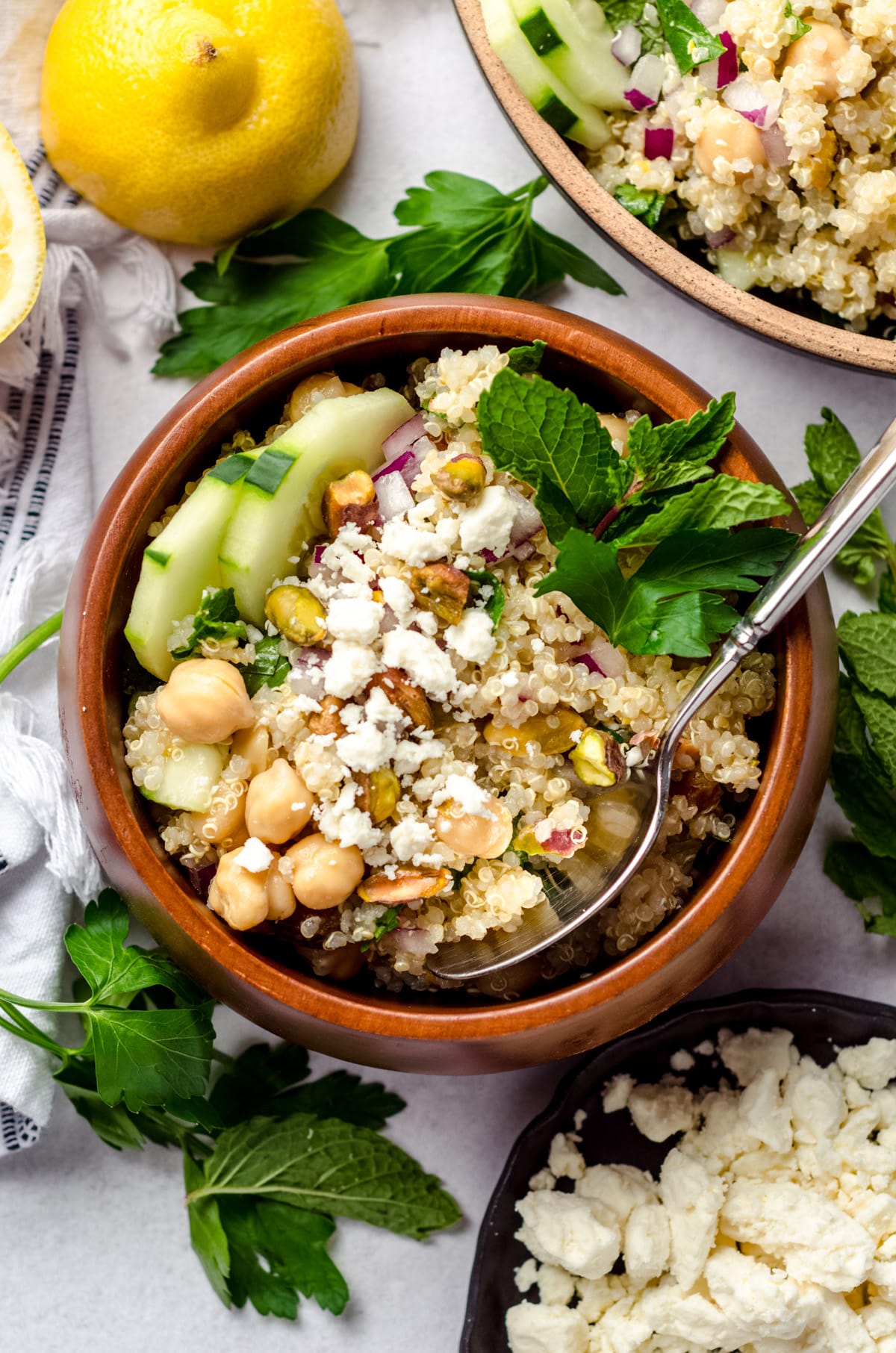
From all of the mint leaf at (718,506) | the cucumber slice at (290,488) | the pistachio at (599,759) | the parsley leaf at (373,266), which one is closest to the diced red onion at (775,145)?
the parsley leaf at (373,266)

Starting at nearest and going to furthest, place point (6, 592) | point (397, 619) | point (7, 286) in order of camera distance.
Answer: point (397, 619) → point (7, 286) → point (6, 592)

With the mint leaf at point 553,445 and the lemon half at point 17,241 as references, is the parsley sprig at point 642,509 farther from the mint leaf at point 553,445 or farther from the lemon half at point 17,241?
the lemon half at point 17,241

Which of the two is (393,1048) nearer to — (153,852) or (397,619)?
(153,852)

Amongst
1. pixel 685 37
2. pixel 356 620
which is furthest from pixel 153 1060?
pixel 685 37

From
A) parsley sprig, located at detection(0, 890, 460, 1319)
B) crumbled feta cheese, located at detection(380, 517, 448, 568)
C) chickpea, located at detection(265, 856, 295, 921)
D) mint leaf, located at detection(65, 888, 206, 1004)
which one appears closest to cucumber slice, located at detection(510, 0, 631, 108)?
crumbled feta cheese, located at detection(380, 517, 448, 568)

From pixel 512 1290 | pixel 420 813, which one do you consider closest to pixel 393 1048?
pixel 420 813

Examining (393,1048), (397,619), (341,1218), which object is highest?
(397,619)

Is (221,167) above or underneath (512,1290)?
above

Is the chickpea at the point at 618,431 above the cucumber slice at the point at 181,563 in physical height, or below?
above

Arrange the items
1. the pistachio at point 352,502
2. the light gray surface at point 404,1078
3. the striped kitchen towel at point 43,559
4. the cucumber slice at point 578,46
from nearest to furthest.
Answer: the pistachio at point 352,502 → the cucumber slice at point 578,46 → the striped kitchen towel at point 43,559 → the light gray surface at point 404,1078
